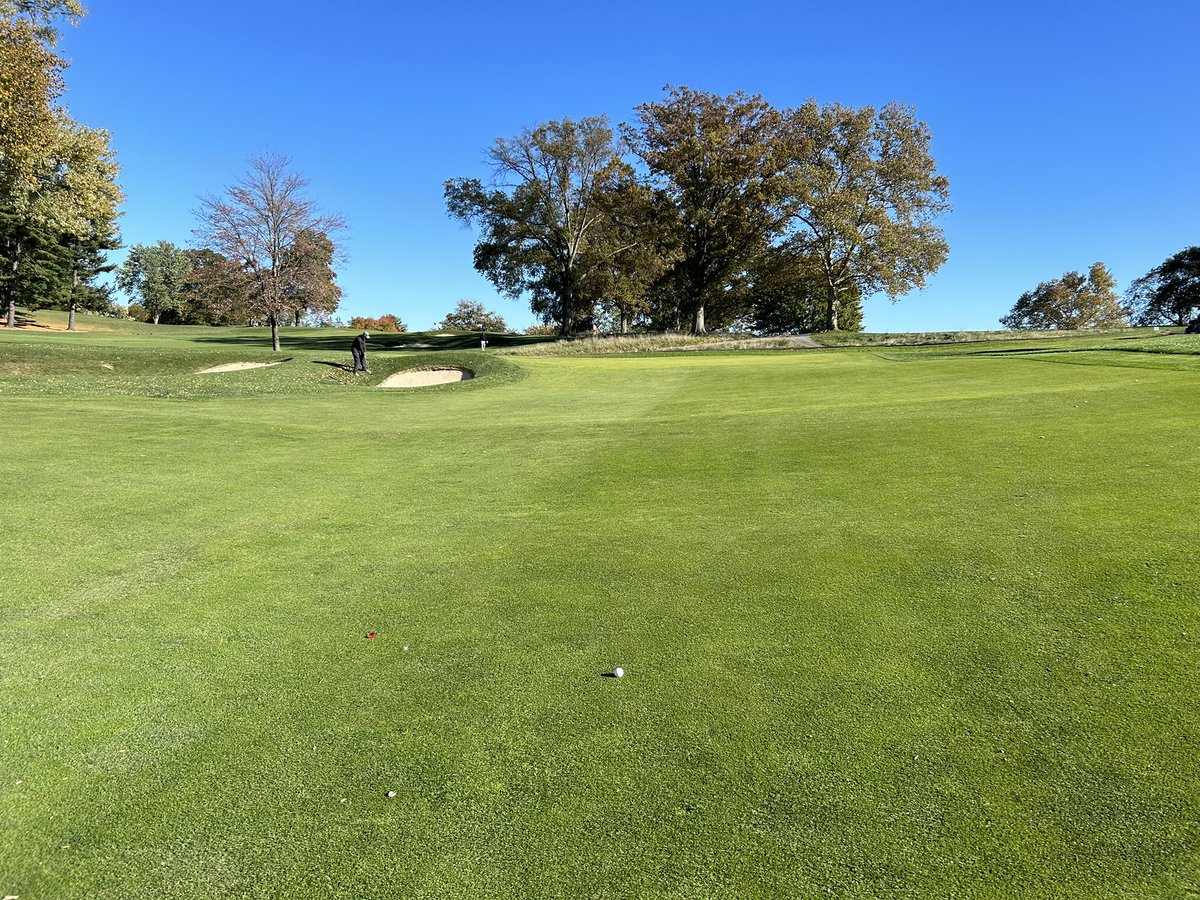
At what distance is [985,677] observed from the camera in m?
3.64

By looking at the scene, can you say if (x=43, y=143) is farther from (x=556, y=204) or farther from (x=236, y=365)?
(x=556, y=204)

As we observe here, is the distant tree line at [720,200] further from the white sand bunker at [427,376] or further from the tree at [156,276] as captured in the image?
the tree at [156,276]

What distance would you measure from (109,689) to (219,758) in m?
1.17

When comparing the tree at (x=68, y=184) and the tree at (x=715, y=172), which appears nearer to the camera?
the tree at (x=68, y=184)

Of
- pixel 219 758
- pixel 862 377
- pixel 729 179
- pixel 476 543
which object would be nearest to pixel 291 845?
pixel 219 758

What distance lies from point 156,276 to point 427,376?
75.1 meters

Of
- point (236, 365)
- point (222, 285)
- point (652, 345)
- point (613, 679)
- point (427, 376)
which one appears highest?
point (222, 285)

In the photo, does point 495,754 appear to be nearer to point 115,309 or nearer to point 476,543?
point 476,543

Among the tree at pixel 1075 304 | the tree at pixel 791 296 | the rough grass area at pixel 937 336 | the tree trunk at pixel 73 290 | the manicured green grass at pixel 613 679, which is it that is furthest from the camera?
the tree at pixel 1075 304

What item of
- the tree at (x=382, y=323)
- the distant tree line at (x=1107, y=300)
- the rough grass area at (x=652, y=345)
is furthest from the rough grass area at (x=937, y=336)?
the tree at (x=382, y=323)

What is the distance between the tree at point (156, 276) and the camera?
79.1 metres

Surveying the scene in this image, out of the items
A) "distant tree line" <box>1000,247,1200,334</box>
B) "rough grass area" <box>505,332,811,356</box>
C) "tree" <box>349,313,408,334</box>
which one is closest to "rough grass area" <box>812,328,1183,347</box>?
"rough grass area" <box>505,332,811,356</box>

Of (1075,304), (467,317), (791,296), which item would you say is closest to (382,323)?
(467,317)

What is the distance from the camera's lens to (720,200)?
47.8 m
